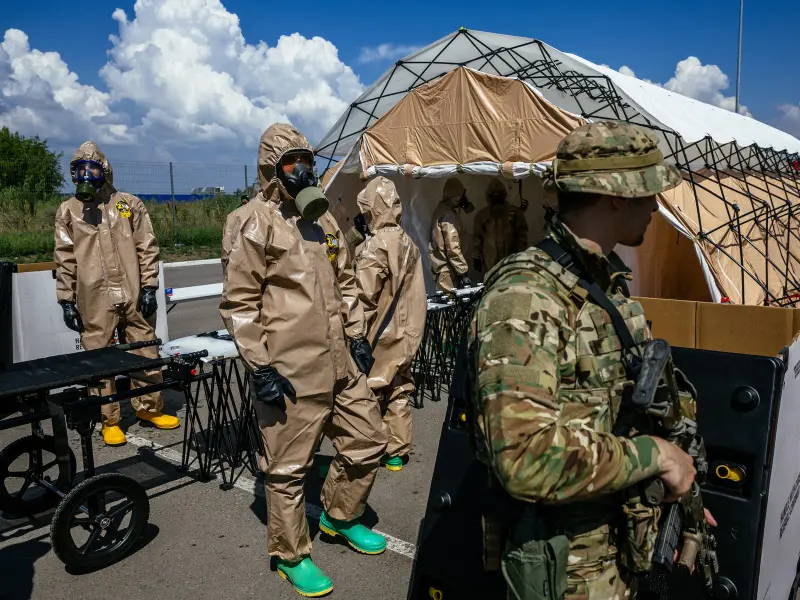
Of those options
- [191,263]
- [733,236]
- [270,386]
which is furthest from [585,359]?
[191,263]

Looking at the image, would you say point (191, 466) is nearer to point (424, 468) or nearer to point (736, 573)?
point (424, 468)

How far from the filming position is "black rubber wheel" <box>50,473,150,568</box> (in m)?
3.29

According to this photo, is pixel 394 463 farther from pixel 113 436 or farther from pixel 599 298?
pixel 599 298

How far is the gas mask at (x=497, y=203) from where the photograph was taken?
977 cm

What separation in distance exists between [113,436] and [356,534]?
8.43 ft

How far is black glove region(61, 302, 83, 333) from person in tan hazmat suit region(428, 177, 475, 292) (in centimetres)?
425

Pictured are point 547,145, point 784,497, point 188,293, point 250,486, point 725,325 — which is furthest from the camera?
point 188,293

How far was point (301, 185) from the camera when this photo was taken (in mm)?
3219

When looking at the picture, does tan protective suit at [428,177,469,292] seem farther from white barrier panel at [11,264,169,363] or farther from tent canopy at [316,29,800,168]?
white barrier panel at [11,264,169,363]

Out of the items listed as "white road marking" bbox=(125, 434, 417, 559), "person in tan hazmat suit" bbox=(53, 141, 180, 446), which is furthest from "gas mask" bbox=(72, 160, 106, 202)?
"white road marking" bbox=(125, 434, 417, 559)

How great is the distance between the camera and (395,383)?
486 centimetres

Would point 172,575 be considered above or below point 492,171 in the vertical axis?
below

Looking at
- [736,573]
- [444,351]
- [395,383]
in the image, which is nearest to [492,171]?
[444,351]

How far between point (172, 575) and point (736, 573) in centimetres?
271
